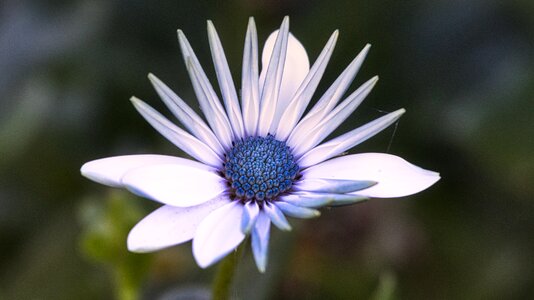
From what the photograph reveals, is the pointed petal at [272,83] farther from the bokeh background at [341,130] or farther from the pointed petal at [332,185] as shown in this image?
the bokeh background at [341,130]

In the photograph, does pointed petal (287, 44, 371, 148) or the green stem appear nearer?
pointed petal (287, 44, 371, 148)

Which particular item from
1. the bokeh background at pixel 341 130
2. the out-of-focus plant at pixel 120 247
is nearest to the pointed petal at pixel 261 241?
the out-of-focus plant at pixel 120 247

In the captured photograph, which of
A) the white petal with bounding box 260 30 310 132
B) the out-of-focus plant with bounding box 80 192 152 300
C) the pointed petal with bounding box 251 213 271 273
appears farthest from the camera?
the out-of-focus plant with bounding box 80 192 152 300

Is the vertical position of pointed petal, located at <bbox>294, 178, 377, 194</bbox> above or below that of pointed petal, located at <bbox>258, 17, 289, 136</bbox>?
below

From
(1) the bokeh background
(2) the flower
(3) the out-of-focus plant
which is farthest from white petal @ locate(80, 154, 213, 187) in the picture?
(1) the bokeh background

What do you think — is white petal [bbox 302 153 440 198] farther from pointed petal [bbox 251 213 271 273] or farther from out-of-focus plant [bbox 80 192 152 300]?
out-of-focus plant [bbox 80 192 152 300]

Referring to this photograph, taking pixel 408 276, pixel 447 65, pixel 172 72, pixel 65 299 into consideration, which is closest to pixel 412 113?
pixel 447 65

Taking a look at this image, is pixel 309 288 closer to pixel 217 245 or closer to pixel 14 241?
pixel 14 241

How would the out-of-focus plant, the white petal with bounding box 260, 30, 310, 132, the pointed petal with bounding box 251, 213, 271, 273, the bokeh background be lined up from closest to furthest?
1. the pointed petal with bounding box 251, 213, 271, 273
2. the white petal with bounding box 260, 30, 310, 132
3. the out-of-focus plant
4. the bokeh background
